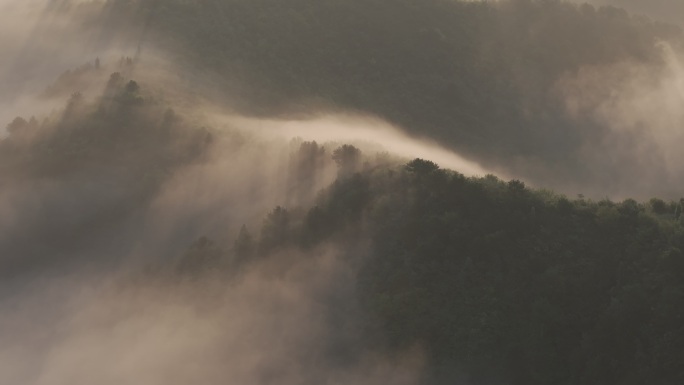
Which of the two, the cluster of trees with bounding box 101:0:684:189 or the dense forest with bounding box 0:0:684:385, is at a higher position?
the cluster of trees with bounding box 101:0:684:189

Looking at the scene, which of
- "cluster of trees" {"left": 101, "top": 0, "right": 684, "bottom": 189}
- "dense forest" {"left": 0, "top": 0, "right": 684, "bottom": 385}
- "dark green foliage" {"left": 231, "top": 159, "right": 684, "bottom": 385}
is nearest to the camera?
"dark green foliage" {"left": 231, "top": 159, "right": 684, "bottom": 385}

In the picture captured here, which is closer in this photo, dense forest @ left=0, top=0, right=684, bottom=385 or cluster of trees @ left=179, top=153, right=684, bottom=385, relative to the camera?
cluster of trees @ left=179, top=153, right=684, bottom=385

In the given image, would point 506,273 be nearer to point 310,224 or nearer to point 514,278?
point 514,278

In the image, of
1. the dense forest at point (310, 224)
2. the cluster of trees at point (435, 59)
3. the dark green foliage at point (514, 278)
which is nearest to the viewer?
the dark green foliage at point (514, 278)

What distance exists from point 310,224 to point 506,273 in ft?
34.4

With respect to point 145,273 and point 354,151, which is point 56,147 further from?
point 354,151

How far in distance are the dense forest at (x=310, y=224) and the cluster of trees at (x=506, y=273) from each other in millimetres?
95

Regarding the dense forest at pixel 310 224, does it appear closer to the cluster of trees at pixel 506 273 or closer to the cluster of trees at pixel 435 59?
the cluster of trees at pixel 506 273

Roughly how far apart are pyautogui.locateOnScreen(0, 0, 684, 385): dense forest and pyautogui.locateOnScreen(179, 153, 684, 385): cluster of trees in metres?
0.09

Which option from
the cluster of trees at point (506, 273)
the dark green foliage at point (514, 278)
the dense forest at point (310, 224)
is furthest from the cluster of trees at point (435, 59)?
the dark green foliage at point (514, 278)

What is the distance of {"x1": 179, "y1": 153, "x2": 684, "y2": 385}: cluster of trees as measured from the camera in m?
28.8

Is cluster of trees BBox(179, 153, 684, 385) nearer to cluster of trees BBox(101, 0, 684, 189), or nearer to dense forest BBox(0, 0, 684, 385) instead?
dense forest BBox(0, 0, 684, 385)

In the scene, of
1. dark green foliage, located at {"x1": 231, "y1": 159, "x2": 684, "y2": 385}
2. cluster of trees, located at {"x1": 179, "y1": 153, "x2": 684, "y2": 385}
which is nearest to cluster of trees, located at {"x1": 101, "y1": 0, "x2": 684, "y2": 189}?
cluster of trees, located at {"x1": 179, "y1": 153, "x2": 684, "y2": 385}

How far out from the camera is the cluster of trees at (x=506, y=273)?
28812 millimetres
